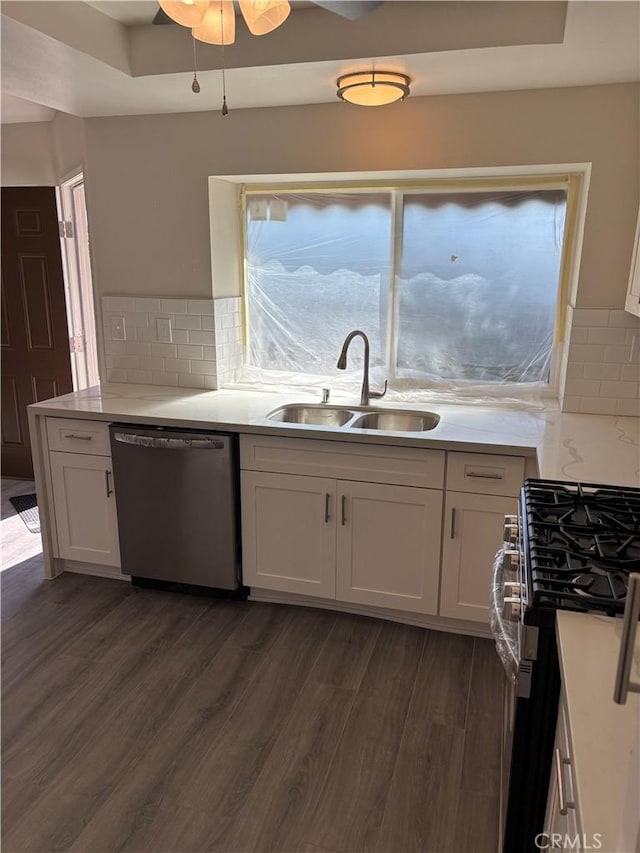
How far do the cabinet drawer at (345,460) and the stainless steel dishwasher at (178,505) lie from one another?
122 mm

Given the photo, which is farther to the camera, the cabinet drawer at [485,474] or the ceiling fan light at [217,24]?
the cabinet drawer at [485,474]

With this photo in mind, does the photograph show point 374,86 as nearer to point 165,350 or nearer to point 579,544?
point 165,350

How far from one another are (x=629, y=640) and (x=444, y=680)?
6.39 ft

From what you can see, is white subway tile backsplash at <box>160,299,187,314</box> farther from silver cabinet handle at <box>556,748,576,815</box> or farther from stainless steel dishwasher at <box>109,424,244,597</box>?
silver cabinet handle at <box>556,748,576,815</box>

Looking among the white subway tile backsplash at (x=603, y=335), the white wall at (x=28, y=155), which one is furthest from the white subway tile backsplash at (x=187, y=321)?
the white subway tile backsplash at (x=603, y=335)

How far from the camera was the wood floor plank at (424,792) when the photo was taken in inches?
70.2

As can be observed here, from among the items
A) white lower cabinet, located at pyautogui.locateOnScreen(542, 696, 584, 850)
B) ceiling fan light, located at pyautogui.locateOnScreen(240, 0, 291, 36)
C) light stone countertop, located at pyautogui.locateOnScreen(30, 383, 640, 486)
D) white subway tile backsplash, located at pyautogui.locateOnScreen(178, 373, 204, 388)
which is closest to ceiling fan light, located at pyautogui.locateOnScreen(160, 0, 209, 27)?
ceiling fan light, located at pyautogui.locateOnScreen(240, 0, 291, 36)

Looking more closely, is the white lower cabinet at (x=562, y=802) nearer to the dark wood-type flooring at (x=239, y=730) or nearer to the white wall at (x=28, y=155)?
the dark wood-type flooring at (x=239, y=730)

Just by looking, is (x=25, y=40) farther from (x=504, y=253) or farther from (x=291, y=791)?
(x=291, y=791)

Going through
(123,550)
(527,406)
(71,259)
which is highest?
(71,259)

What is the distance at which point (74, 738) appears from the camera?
7.03 ft

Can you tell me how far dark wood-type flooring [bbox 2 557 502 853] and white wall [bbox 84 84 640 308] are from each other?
1.69m

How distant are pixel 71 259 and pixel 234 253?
1519 millimetres

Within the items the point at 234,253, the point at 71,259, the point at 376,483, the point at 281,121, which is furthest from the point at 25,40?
the point at 71,259
